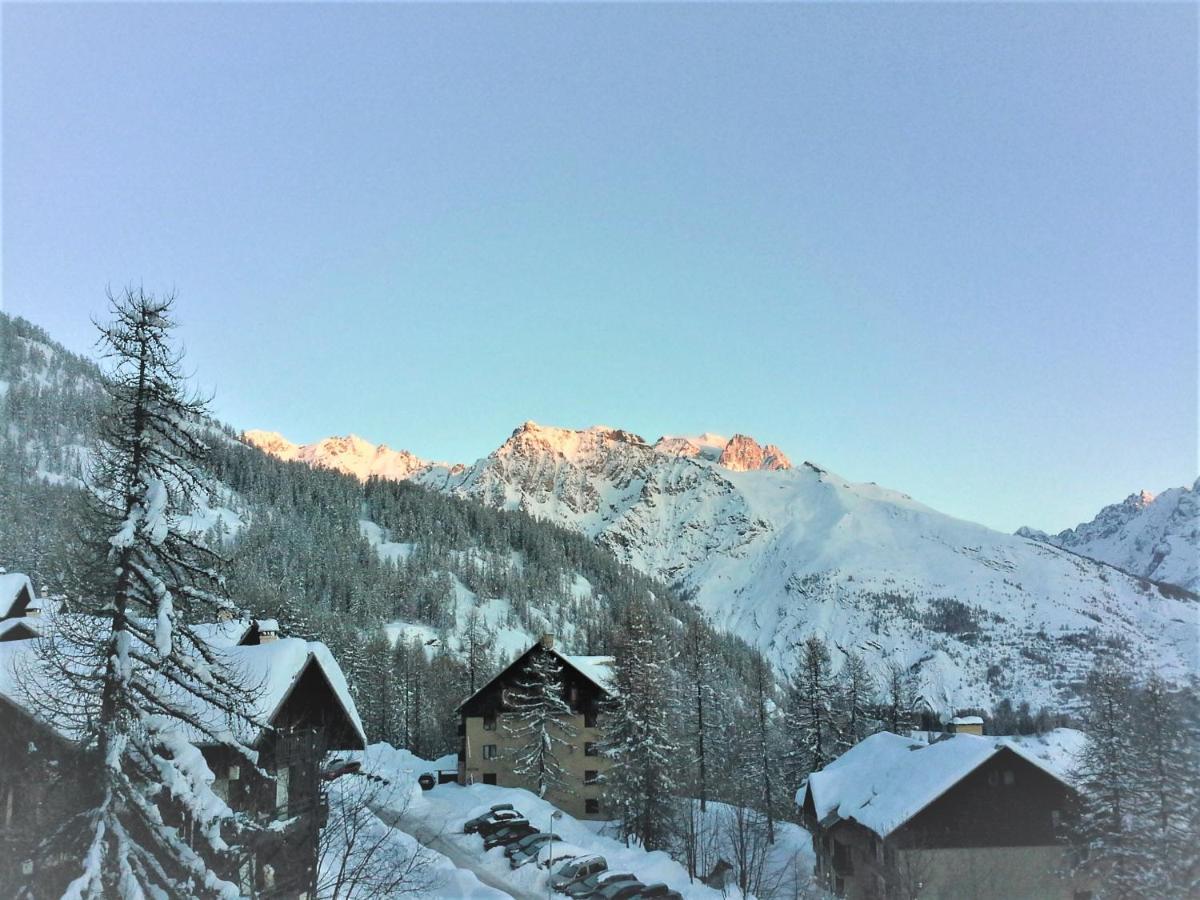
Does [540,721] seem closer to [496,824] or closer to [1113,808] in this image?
[496,824]

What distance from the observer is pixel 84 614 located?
13055mm

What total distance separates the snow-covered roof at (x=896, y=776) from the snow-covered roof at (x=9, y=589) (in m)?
38.2

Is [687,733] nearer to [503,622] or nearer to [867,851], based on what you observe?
[867,851]

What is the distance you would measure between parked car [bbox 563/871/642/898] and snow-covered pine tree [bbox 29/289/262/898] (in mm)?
25564

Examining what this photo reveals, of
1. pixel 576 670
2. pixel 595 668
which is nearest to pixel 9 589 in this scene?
pixel 576 670

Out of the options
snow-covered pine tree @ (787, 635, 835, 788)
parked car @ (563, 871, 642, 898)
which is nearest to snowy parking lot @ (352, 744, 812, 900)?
parked car @ (563, 871, 642, 898)

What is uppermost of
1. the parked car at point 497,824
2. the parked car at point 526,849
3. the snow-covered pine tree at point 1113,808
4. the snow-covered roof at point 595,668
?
the snow-covered roof at point 595,668

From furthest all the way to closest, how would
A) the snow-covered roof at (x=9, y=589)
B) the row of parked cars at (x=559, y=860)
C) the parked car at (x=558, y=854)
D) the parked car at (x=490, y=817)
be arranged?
the parked car at (x=490, y=817)
the parked car at (x=558, y=854)
the snow-covered roof at (x=9, y=589)
the row of parked cars at (x=559, y=860)

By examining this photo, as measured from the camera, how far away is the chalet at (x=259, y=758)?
1230 centimetres

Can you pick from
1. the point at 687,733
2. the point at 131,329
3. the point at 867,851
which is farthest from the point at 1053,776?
the point at 131,329

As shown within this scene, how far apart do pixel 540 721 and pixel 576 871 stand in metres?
22.4

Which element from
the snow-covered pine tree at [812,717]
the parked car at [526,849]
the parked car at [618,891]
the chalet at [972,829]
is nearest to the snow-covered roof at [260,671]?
the parked car at [618,891]

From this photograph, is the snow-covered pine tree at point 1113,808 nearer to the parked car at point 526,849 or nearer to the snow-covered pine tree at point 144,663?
the parked car at point 526,849

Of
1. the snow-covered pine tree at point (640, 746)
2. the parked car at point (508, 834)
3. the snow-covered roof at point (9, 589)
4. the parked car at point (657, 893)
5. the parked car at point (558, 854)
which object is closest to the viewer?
the parked car at point (657, 893)
